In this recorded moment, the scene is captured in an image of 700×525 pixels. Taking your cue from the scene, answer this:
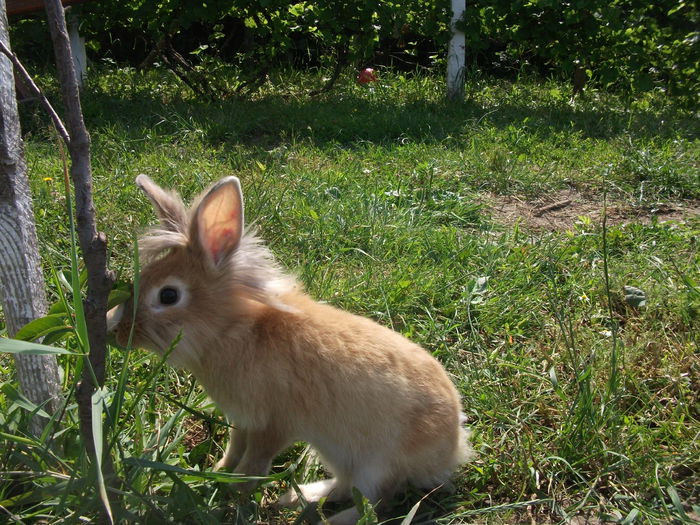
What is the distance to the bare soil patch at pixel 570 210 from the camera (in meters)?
3.82

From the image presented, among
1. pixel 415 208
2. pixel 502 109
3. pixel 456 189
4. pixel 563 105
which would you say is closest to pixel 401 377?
pixel 415 208

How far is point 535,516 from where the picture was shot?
2.05m

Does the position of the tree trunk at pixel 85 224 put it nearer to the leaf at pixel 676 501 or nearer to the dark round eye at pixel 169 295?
the dark round eye at pixel 169 295

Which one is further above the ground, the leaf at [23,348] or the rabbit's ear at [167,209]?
the rabbit's ear at [167,209]

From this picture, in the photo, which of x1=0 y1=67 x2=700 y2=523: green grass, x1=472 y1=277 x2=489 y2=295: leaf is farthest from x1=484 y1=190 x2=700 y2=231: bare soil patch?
x1=472 y1=277 x2=489 y2=295: leaf

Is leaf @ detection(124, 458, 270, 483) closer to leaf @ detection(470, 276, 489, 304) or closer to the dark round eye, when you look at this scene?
the dark round eye

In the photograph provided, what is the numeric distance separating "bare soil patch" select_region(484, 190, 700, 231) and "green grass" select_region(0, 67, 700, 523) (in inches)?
1.9

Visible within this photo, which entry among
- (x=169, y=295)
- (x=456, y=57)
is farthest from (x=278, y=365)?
(x=456, y=57)

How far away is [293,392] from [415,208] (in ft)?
6.06

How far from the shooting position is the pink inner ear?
203cm

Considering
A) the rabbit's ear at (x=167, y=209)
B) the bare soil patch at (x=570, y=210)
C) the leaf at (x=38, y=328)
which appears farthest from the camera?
the bare soil patch at (x=570, y=210)

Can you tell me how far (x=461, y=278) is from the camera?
3.07 metres

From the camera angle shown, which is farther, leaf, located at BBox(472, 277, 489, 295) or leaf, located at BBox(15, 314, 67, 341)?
leaf, located at BBox(472, 277, 489, 295)

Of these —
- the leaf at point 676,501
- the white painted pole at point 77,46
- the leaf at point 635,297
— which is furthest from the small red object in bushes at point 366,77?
the leaf at point 676,501
